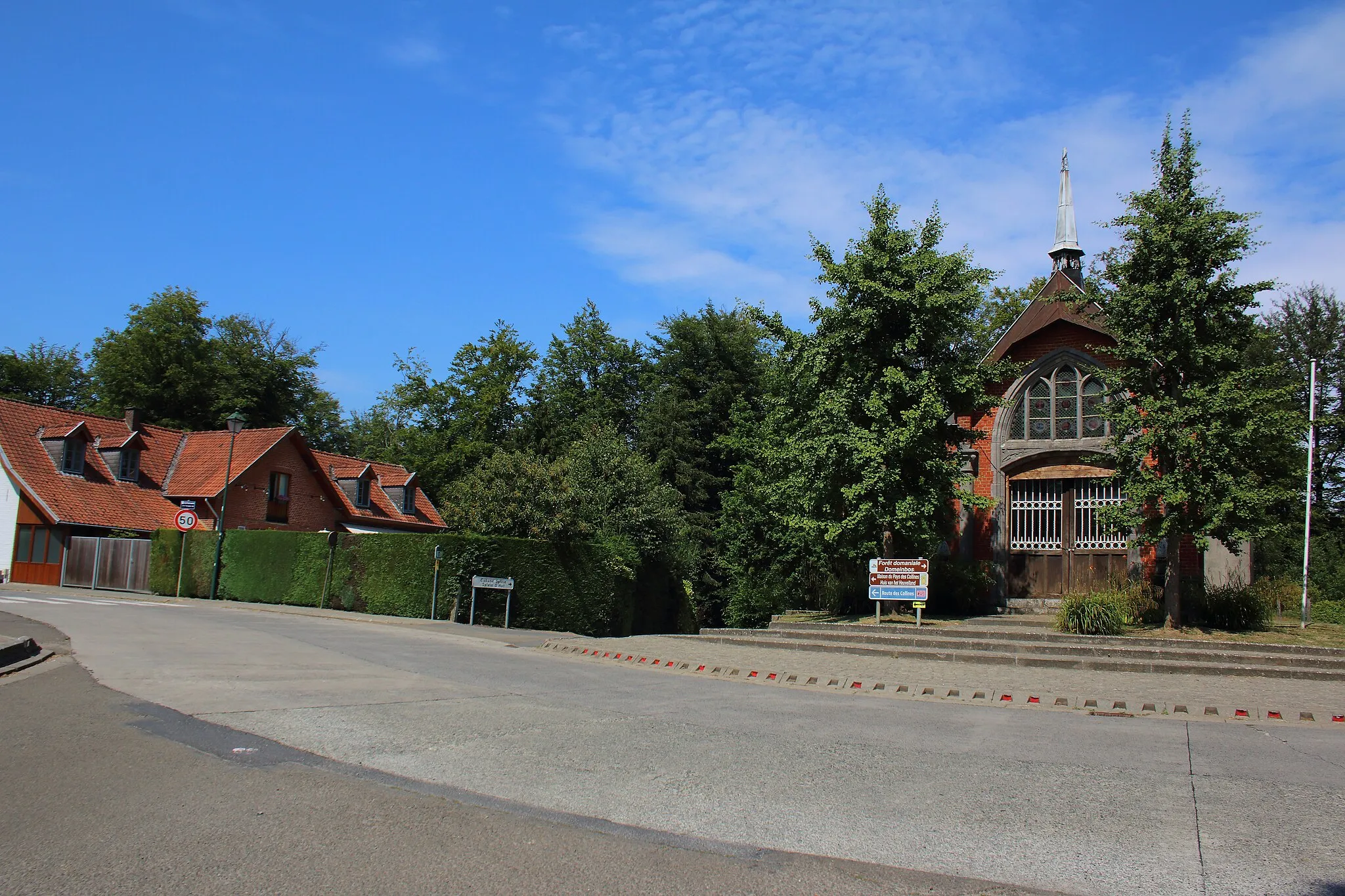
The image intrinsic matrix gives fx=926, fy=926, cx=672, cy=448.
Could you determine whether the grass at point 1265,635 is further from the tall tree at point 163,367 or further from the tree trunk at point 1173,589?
the tall tree at point 163,367

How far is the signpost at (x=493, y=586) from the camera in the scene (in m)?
22.9

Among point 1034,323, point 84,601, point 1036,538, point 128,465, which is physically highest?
point 1034,323

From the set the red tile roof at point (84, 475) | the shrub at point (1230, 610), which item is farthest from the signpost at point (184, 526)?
the shrub at point (1230, 610)

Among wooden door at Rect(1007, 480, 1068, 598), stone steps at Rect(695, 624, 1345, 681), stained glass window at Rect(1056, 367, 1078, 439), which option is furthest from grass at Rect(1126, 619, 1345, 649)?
stained glass window at Rect(1056, 367, 1078, 439)

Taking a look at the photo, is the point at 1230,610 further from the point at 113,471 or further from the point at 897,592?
the point at 113,471

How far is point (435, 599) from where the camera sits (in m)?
24.2

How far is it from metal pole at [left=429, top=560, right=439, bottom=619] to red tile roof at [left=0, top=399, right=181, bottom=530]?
18216mm

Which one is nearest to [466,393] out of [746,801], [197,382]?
[197,382]

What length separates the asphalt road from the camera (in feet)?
16.7

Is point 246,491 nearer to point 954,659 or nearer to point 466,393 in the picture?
point 466,393

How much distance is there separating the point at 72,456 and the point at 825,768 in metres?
38.9

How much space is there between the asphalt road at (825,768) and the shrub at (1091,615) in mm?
7155

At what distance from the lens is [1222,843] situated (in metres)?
5.34

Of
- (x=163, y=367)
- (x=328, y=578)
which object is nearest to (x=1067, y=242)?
(x=328, y=578)
